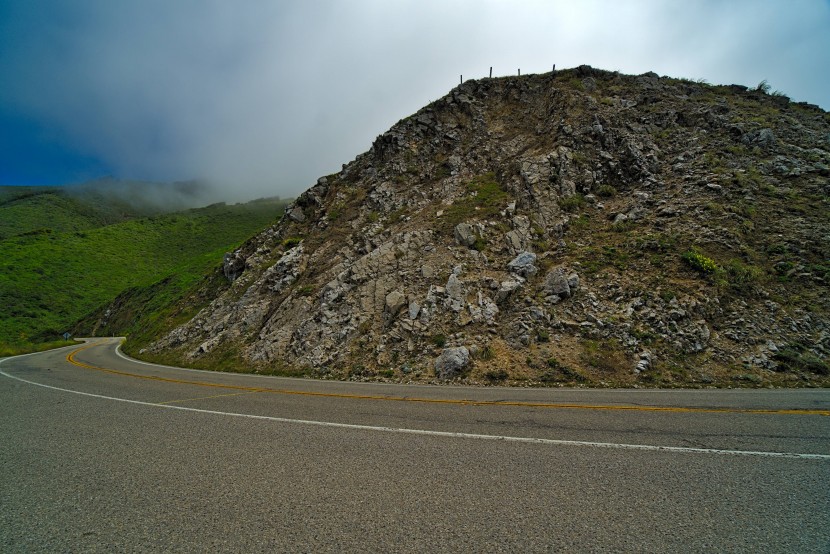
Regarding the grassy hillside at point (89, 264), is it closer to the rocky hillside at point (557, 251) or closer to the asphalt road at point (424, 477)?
the rocky hillside at point (557, 251)

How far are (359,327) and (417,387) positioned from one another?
258 inches

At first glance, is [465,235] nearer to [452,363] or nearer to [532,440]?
[452,363]

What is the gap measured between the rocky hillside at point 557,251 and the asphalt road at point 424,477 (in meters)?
5.31

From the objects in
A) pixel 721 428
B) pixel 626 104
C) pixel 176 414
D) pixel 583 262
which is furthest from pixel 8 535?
pixel 626 104

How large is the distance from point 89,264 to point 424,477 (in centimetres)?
9553

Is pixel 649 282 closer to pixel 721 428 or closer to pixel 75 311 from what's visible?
pixel 721 428

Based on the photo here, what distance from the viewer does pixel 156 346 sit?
25.2m

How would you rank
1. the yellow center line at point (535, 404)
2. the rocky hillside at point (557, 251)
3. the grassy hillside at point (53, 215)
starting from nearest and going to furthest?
the yellow center line at point (535, 404) → the rocky hillside at point (557, 251) → the grassy hillside at point (53, 215)

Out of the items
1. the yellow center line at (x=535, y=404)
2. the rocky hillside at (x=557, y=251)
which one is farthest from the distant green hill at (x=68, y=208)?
the yellow center line at (x=535, y=404)

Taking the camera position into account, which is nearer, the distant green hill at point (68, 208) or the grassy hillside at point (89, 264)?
the grassy hillside at point (89, 264)

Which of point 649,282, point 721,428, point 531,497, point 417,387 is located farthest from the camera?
point 649,282

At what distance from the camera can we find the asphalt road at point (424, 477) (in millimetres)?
3344

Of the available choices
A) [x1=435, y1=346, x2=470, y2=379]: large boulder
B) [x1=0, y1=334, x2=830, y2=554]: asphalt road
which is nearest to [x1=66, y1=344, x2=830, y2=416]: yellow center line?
[x1=0, y1=334, x2=830, y2=554]: asphalt road

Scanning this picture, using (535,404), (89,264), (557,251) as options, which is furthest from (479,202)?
(89,264)
